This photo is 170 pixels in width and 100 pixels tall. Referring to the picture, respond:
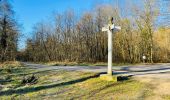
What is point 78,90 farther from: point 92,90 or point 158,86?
point 158,86

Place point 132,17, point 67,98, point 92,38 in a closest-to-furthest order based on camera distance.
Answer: point 67,98 < point 132,17 < point 92,38

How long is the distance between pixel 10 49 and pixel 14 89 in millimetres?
36099

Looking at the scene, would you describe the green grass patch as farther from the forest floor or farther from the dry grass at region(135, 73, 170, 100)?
the dry grass at region(135, 73, 170, 100)

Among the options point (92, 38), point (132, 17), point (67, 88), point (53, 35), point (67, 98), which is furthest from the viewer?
point (53, 35)

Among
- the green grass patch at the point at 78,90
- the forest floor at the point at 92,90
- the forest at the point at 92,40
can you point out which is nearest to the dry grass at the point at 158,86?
the forest floor at the point at 92,90

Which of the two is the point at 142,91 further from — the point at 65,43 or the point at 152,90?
the point at 65,43

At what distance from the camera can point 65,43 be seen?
60.8 metres

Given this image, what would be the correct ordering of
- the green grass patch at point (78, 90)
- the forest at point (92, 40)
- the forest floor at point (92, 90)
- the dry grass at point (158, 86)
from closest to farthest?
the dry grass at point (158, 86)
the forest floor at point (92, 90)
the green grass patch at point (78, 90)
the forest at point (92, 40)

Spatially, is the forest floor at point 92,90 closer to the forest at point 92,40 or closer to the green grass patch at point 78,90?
the green grass patch at point 78,90

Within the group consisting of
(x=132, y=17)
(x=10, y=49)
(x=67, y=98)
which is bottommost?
(x=67, y=98)

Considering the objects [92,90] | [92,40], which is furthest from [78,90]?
[92,40]

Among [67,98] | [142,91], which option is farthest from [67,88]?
[142,91]

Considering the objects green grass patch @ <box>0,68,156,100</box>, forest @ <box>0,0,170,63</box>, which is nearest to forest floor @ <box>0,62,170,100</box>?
green grass patch @ <box>0,68,156,100</box>

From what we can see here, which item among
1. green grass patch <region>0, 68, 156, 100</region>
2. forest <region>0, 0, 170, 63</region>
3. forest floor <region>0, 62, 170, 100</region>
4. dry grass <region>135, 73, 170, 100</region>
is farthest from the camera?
forest <region>0, 0, 170, 63</region>
